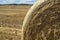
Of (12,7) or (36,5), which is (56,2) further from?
(12,7)

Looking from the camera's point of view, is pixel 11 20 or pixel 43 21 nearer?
pixel 43 21

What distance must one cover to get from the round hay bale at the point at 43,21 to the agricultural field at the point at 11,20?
1.64 feet

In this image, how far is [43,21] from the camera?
32.1 inches

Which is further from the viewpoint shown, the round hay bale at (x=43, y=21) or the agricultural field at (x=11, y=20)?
the agricultural field at (x=11, y=20)

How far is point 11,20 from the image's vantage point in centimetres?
146

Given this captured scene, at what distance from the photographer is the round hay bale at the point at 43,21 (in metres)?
0.79

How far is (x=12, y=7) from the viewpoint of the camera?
1562 mm

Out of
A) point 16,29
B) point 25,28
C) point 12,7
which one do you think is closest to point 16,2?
point 12,7

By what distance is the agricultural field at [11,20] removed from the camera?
1346mm

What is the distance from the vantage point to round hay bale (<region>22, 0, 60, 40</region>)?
0.79 metres

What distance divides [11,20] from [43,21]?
0.68 m

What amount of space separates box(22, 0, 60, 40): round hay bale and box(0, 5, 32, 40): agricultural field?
500 millimetres

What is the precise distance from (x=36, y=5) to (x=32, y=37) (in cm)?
16

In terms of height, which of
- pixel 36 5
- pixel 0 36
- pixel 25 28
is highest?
pixel 36 5
